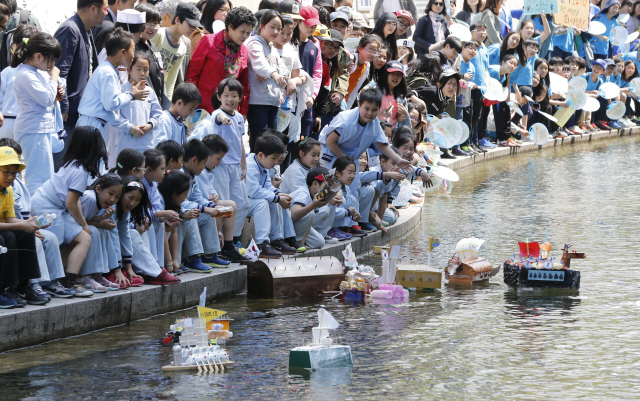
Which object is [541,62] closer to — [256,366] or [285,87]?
[285,87]

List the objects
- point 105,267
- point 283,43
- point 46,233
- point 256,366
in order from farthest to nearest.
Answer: point 283,43 < point 105,267 < point 46,233 < point 256,366

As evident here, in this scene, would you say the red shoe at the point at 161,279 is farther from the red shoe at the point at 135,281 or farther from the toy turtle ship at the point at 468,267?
the toy turtle ship at the point at 468,267

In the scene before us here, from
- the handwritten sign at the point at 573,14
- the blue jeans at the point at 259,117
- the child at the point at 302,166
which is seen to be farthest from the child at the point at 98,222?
the handwritten sign at the point at 573,14

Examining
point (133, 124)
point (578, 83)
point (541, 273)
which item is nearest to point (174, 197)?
point (133, 124)

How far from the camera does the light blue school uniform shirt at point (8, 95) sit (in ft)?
24.5

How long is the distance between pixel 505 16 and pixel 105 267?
49.9 feet

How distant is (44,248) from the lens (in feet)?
20.2

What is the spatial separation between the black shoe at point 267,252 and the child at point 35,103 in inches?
75.4

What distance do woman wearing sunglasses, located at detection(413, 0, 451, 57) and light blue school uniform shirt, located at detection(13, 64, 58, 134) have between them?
10.2m

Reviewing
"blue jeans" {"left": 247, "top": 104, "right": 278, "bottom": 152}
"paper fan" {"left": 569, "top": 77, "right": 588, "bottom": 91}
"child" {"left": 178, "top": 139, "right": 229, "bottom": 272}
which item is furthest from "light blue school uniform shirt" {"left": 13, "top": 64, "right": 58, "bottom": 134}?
"paper fan" {"left": 569, "top": 77, "right": 588, "bottom": 91}

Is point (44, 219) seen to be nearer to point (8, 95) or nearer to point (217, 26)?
point (8, 95)

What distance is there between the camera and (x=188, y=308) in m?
7.14

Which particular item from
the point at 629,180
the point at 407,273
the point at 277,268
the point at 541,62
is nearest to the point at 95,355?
the point at 277,268

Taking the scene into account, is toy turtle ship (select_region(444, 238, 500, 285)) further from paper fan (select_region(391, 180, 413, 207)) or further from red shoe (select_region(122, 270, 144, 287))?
paper fan (select_region(391, 180, 413, 207))
